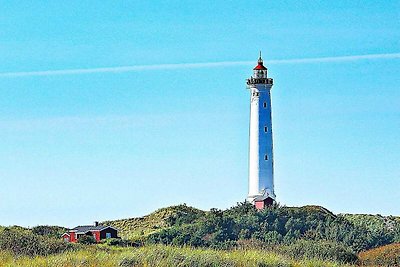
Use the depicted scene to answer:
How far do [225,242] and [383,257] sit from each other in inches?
331

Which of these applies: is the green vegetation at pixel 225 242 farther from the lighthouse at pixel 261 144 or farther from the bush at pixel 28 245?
the lighthouse at pixel 261 144

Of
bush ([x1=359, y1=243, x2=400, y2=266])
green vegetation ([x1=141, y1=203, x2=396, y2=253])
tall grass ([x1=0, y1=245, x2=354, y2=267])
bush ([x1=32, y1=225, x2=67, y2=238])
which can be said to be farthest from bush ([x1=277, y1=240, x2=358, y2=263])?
bush ([x1=32, y1=225, x2=67, y2=238])

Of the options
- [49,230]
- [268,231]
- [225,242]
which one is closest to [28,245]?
[225,242]

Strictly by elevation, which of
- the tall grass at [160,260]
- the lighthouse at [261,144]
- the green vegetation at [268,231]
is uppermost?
the lighthouse at [261,144]

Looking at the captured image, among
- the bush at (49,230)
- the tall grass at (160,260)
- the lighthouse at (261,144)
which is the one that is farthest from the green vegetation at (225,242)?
the lighthouse at (261,144)

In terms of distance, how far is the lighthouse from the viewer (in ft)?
153

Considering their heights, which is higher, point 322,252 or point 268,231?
point 268,231

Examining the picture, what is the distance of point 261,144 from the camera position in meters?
46.8

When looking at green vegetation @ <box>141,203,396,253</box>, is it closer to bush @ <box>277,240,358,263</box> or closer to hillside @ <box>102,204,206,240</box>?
hillside @ <box>102,204,206,240</box>

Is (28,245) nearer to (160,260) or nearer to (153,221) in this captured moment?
(160,260)

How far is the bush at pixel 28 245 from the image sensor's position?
2334 cm

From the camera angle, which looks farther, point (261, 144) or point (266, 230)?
point (261, 144)

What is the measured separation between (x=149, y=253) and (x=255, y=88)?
2872 centimetres

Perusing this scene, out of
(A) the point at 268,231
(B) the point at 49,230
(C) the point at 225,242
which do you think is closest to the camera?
Result: (C) the point at 225,242
